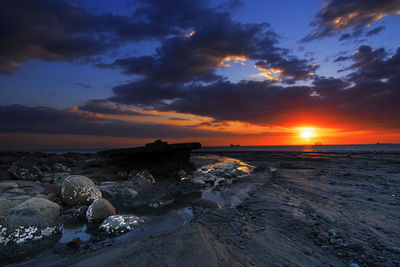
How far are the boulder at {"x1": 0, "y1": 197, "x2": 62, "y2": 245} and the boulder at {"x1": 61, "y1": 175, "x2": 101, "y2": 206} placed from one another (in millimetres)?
1585

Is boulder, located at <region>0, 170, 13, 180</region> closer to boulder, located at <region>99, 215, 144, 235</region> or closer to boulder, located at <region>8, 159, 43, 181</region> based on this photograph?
boulder, located at <region>8, 159, 43, 181</region>

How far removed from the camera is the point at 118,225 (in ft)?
13.4

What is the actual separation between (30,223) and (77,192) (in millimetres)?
2256

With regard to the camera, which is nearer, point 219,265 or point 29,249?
point 219,265

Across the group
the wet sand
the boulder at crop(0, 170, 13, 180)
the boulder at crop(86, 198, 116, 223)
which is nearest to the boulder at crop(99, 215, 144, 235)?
the wet sand

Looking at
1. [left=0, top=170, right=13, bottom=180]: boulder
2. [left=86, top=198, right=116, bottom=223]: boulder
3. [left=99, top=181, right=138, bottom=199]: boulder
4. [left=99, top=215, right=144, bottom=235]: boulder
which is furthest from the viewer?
[left=0, top=170, right=13, bottom=180]: boulder

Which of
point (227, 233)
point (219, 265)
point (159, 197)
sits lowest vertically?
point (159, 197)

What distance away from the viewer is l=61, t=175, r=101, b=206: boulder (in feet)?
19.4

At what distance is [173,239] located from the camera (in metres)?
3.04

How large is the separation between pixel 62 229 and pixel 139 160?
9.57 metres

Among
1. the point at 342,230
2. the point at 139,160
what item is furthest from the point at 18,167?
the point at 342,230

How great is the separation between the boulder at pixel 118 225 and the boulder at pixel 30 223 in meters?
1.08

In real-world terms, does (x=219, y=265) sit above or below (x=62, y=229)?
above

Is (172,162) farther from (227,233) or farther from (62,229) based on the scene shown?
(227,233)
